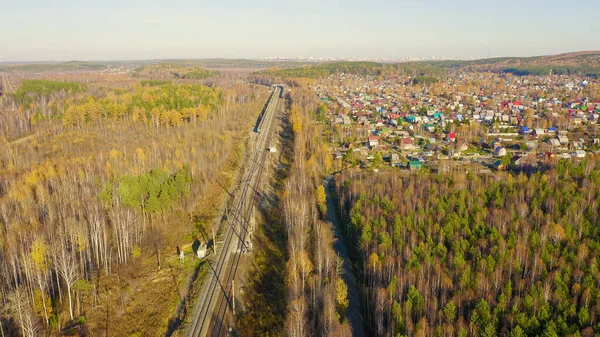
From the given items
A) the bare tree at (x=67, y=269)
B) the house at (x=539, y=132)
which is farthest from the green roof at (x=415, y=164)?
the bare tree at (x=67, y=269)

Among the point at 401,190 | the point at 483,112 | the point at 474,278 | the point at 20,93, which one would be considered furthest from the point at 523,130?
the point at 20,93

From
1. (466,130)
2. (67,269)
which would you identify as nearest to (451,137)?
(466,130)

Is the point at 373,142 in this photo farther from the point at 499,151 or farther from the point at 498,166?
the point at 498,166

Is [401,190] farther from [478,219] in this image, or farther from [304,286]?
[304,286]

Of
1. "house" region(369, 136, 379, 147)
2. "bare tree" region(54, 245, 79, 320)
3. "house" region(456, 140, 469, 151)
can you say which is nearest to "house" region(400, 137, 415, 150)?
"house" region(369, 136, 379, 147)

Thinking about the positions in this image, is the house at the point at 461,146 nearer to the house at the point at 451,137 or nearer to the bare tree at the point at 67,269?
the house at the point at 451,137

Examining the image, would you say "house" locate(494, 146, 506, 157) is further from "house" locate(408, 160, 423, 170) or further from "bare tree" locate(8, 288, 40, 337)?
"bare tree" locate(8, 288, 40, 337)

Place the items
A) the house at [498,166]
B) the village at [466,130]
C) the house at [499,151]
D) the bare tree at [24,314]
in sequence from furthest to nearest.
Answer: the house at [499,151], the village at [466,130], the house at [498,166], the bare tree at [24,314]
